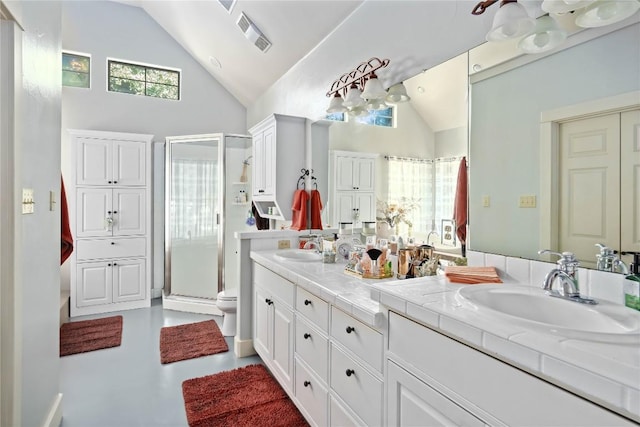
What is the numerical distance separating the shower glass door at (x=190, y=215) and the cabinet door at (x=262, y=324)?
1821mm

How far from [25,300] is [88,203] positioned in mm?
2953

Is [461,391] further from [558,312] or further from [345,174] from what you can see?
[345,174]

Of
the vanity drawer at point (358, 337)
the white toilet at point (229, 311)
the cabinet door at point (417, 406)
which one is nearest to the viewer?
the cabinet door at point (417, 406)

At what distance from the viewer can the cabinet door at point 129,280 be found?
4.27m

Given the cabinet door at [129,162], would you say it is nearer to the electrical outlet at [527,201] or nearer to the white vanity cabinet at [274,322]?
the white vanity cabinet at [274,322]

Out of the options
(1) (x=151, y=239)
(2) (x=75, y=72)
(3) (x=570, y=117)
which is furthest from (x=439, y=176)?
(2) (x=75, y=72)

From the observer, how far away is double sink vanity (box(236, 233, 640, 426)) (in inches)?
28.2

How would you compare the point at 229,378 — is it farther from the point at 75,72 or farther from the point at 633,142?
the point at 75,72

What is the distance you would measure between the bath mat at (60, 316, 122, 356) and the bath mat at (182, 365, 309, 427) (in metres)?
1.27

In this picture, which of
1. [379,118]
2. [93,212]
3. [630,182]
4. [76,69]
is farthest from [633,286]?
[76,69]

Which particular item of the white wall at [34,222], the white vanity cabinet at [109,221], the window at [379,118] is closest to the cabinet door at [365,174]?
the window at [379,118]

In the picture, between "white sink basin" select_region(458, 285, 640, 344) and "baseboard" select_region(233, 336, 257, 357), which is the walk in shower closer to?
"baseboard" select_region(233, 336, 257, 357)

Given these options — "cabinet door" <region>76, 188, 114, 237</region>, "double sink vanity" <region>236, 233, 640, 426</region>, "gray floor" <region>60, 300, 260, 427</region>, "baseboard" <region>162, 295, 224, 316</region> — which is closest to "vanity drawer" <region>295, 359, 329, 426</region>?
"double sink vanity" <region>236, 233, 640, 426</region>

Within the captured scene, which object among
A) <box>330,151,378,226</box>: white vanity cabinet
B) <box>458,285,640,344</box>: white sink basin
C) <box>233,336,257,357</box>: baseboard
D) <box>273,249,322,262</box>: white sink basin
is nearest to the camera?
<box>458,285,640,344</box>: white sink basin
